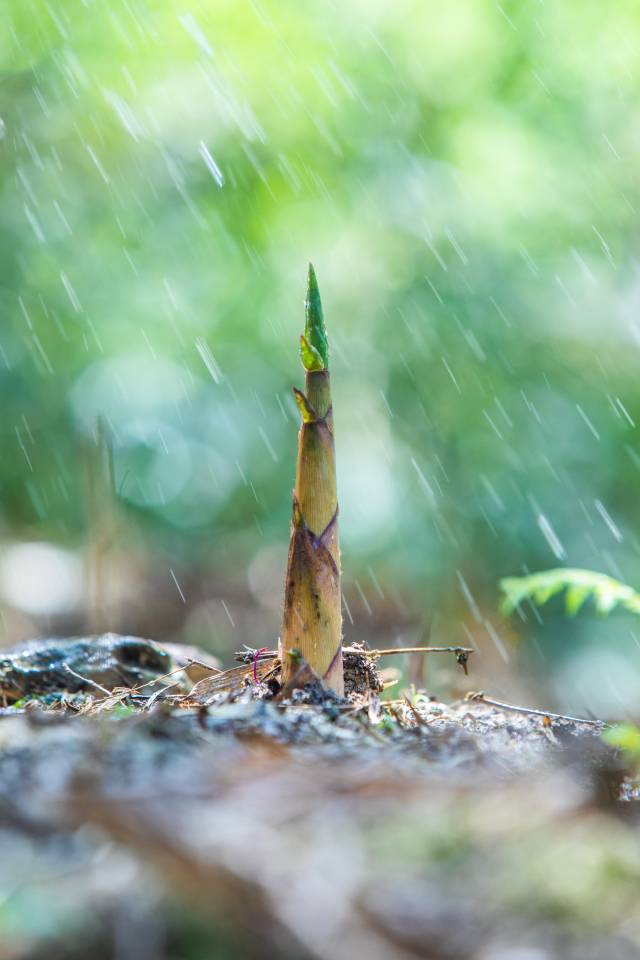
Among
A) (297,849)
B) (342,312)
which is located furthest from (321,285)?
(297,849)

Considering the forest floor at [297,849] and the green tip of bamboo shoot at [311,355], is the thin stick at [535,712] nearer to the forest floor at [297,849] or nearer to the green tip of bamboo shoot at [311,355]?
the forest floor at [297,849]

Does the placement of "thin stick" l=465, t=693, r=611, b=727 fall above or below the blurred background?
below

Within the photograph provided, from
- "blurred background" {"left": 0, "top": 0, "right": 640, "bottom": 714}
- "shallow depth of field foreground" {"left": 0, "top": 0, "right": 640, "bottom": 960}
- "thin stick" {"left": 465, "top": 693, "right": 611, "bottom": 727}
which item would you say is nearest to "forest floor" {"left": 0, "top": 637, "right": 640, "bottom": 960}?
"thin stick" {"left": 465, "top": 693, "right": 611, "bottom": 727}

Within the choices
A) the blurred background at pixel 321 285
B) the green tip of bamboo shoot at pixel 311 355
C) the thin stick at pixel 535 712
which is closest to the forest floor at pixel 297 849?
the thin stick at pixel 535 712

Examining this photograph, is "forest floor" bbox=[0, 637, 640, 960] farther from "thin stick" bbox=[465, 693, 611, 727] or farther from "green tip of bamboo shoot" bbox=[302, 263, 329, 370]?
"green tip of bamboo shoot" bbox=[302, 263, 329, 370]

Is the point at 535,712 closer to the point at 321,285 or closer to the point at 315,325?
the point at 315,325

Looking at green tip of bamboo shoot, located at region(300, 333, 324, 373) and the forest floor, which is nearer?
the forest floor
